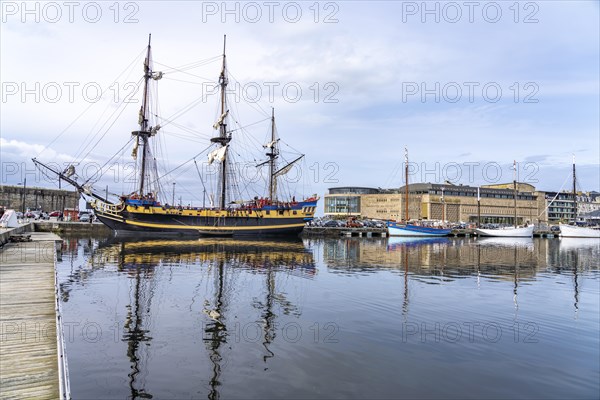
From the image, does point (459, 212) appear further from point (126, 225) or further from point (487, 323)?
point (487, 323)

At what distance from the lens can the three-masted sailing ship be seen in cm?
6388

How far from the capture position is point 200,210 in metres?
67.8

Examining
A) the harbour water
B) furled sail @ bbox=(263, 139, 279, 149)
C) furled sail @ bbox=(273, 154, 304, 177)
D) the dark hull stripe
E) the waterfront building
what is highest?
furled sail @ bbox=(263, 139, 279, 149)

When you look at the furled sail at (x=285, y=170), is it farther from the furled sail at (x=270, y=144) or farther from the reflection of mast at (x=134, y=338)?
the reflection of mast at (x=134, y=338)

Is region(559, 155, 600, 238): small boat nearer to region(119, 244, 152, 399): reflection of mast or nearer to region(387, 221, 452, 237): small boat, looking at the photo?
region(387, 221, 452, 237): small boat

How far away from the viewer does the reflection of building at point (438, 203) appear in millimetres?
143875

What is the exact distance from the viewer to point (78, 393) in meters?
8.65

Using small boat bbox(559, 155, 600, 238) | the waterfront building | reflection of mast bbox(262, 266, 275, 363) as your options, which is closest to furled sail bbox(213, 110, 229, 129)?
the waterfront building

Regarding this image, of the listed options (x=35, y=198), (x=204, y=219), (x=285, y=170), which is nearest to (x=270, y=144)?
(x=285, y=170)

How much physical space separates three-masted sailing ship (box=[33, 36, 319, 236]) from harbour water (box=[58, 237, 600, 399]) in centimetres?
4176

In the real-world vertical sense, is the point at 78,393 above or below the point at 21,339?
below

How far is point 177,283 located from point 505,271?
77.7 ft

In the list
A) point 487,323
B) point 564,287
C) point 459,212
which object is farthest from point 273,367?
point 459,212

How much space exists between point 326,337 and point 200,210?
57644 millimetres
